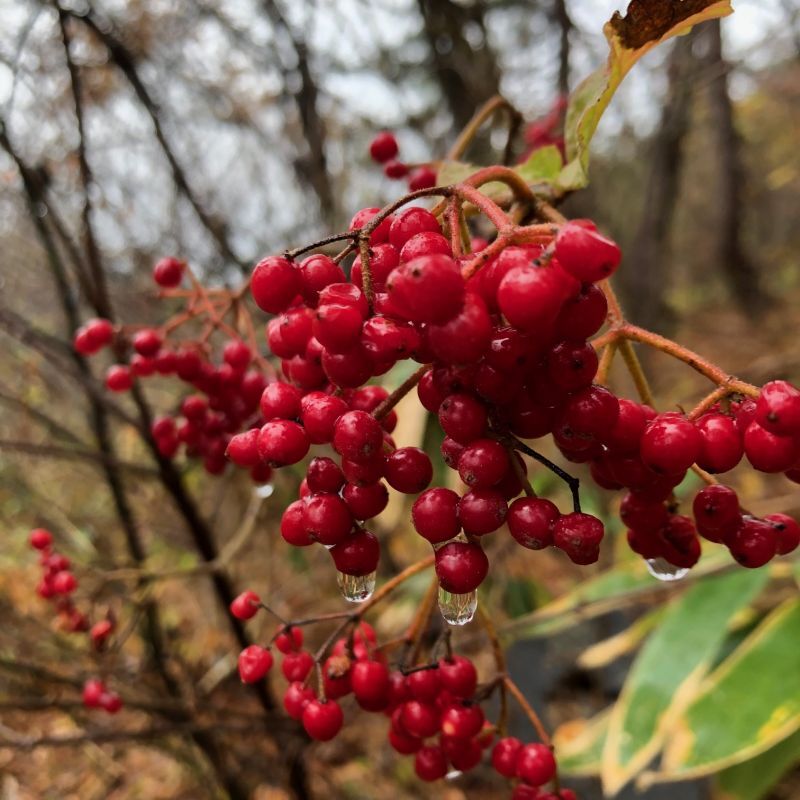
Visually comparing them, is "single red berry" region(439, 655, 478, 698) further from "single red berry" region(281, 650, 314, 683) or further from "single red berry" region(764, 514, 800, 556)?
"single red berry" region(764, 514, 800, 556)

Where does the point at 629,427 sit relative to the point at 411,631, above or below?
above

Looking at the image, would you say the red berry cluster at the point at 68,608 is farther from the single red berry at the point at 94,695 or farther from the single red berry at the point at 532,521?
the single red berry at the point at 532,521

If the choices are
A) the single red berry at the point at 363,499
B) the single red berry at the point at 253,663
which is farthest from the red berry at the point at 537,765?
the single red berry at the point at 363,499

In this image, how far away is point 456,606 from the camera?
26.4 inches

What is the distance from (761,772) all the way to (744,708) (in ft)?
1.21

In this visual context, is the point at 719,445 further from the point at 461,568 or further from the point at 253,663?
the point at 253,663

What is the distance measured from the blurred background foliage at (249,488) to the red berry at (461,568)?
2.92ft

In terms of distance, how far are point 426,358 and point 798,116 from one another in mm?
9061

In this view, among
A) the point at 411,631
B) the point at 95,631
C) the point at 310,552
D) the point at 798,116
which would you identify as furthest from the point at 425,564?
the point at 798,116

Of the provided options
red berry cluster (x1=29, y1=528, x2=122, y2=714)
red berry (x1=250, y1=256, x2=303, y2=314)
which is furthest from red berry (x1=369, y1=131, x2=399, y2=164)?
red berry cluster (x1=29, y1=528, x2=122, y2=714)

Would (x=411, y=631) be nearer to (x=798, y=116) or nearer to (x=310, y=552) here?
(x=310, y=552)

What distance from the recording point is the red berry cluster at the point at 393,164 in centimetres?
120

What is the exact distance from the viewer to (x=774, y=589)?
2619mm

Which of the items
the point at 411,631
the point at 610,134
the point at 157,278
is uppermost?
the point at 610,134
